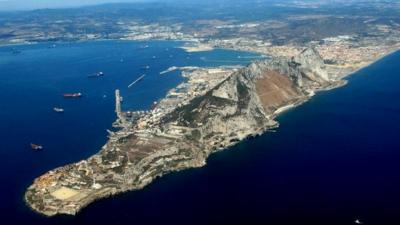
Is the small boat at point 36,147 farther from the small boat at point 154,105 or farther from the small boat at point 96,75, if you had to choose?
the small boat at point 96,75

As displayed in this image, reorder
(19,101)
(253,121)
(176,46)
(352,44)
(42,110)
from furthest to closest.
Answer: (176,46) < (352,44) < (19,101) < (42,110) < (253,121)

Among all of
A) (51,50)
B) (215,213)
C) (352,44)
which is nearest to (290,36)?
(352,44)

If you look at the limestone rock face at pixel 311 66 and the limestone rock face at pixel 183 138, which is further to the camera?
the limestone rock face at pixel 311 66

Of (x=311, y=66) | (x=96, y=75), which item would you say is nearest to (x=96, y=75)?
(x=96, y=75)

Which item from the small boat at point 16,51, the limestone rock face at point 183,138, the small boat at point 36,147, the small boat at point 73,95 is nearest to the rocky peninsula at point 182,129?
the limestone rock face at point 183,138

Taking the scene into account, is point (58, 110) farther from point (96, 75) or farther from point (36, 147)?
point (96, 75)

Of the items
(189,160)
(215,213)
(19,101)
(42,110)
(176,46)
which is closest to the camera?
(215,213)

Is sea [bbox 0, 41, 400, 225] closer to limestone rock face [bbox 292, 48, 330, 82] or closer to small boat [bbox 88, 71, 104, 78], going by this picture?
limestone rock face [bbox 292, 48, 330, 82]

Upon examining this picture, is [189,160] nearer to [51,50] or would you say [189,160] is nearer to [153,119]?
[153,119]
